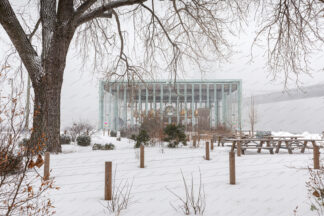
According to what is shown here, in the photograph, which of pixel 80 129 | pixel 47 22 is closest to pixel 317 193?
pixel 47 22

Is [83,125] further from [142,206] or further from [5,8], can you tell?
[142,206]

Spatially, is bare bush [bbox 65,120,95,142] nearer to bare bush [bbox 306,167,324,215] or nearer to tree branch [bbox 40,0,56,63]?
tree branch [bbox 40,0,56,63]

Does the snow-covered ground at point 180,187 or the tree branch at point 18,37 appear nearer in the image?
the snow-covered ground at point 180,187

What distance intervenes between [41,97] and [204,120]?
59.3 ft

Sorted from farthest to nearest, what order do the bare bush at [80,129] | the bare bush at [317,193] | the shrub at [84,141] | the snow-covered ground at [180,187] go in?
the bare bush at [80,129]
the shrub at [84,141]
the snow-covered ground at [180,187]
the bare bush at [317,193]

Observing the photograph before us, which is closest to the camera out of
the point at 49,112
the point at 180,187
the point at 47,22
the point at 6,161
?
the point at 6,161

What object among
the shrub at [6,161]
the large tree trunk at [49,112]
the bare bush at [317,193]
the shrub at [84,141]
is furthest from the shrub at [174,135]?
the shrub at [6,161]

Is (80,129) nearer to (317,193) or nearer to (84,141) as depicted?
(84,141)

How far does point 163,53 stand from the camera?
10.4 m

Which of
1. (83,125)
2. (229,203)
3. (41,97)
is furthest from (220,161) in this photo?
(83,125)

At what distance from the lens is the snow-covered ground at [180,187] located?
4.02 metres

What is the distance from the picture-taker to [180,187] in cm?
526

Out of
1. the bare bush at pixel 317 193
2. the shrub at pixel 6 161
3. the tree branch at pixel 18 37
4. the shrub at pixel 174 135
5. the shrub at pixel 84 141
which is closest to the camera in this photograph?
the shrub at pixel 6 161

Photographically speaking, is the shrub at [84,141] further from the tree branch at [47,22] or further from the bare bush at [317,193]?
the bare bush at [317,193]
